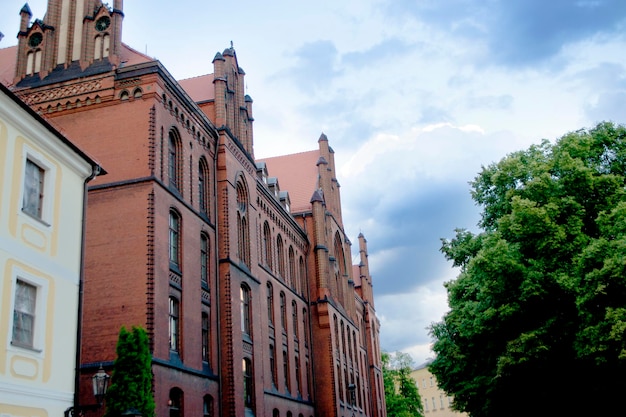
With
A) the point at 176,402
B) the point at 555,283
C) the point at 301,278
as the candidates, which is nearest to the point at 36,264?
the point at 176,402

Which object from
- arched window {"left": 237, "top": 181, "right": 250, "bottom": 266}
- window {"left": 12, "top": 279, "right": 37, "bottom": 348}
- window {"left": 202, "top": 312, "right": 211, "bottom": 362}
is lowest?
window {"left": 12, "top": 279, "right": 37, "bottom": 348}

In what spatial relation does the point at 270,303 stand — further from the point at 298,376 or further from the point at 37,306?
the point at 37,306

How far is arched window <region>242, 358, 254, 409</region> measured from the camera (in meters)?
27.1

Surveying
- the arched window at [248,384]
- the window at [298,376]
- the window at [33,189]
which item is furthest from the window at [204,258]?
the window at [298,376]

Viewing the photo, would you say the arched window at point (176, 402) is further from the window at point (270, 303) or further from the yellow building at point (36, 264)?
the window at point (270, 303)

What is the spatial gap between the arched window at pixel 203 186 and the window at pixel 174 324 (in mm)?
4733

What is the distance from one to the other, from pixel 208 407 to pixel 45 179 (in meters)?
11.4

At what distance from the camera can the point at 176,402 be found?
68.5ft

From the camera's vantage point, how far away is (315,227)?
42.2 m

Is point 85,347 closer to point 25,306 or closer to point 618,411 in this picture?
point 25,306

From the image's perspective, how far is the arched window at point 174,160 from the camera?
77.0 feet

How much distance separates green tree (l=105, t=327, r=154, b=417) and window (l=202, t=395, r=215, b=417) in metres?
7.41

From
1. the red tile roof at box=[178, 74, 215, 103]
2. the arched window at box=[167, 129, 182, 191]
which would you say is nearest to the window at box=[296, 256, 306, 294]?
the red tile roof at box=[178, 74, 215, 103]

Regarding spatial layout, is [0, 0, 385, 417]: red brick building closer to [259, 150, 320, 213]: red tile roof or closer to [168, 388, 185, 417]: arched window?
[168, 388, 185, 417]: arched window
